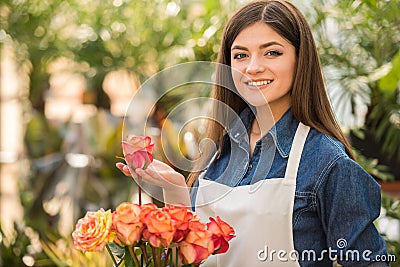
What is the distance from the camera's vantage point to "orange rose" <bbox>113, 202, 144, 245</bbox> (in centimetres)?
118

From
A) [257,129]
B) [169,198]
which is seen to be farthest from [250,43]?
[169,198]

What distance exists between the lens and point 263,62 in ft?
4.56

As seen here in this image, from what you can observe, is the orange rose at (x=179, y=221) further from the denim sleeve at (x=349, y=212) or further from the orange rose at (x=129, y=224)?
the denim sleeve at (x=349, y=212)

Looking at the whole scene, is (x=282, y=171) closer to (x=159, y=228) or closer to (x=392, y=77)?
(x=159, y=228)

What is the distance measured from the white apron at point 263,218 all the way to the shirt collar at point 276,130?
0.03 meters

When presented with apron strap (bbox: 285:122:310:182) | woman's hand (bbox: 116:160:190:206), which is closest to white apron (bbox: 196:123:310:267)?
apron strap (bbox: 285:122:310:182)

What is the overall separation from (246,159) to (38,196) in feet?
7.87

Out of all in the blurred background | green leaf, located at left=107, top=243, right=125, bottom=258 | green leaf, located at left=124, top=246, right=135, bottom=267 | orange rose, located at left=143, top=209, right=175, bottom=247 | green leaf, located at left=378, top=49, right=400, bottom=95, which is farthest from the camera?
the blurred background

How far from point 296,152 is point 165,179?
26cm

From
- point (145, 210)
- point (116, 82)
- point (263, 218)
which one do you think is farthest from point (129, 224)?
point (116, 82)

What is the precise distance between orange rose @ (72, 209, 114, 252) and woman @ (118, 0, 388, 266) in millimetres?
107

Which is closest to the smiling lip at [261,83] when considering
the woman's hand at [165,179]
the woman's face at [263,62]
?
the woman's face at [263,62]

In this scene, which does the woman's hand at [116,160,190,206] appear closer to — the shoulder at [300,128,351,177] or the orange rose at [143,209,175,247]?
the orange rose at [143,209,175,247]

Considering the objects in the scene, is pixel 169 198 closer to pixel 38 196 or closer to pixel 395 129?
pixel 395 129
